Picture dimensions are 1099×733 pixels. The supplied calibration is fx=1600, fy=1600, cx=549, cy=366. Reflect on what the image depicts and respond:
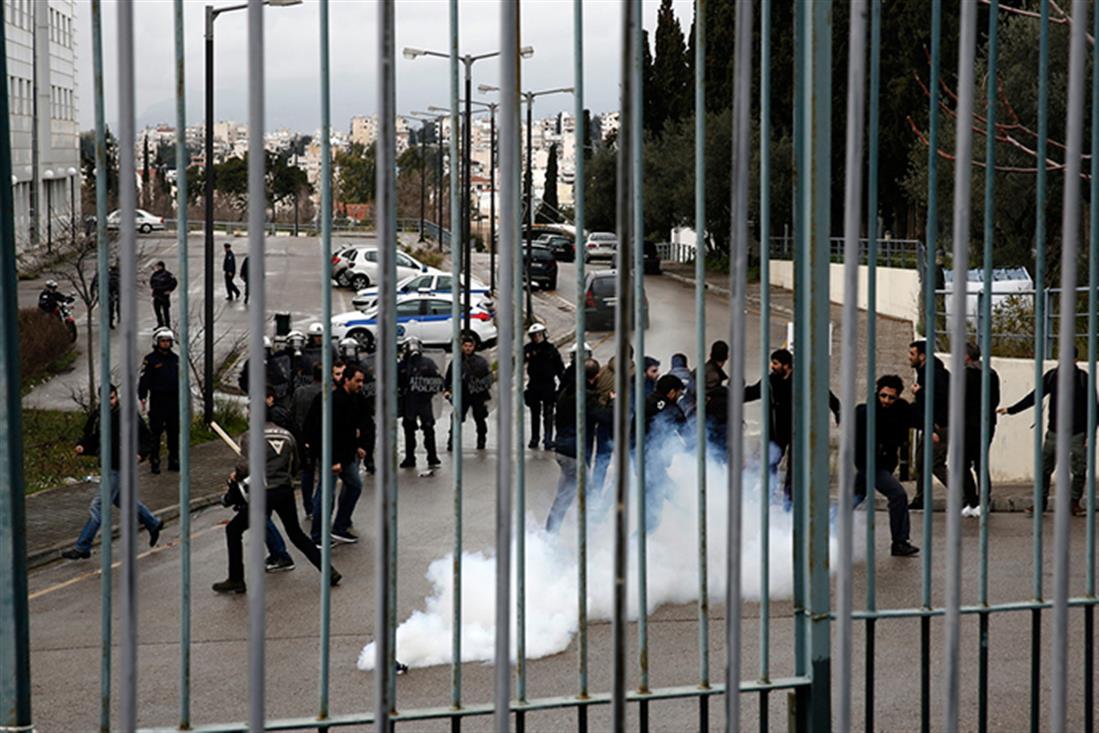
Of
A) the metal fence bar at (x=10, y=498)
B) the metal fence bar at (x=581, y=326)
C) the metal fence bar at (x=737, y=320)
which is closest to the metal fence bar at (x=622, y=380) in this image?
the metal fence bar at (x=737, y=320)

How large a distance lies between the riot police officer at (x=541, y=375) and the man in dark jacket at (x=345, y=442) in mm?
5961

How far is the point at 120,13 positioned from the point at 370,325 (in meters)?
29.9

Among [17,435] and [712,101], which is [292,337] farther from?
[712,101]

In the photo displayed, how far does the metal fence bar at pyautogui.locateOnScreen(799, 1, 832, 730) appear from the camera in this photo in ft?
13.2

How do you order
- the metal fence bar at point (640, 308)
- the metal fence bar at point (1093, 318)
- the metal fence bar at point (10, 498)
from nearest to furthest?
the metal fence bar at point (10, 498)
the metal fence bar at point (640, 308)
the metal fence bar at point (1093, 318)

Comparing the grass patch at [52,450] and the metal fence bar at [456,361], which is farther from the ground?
the metal fence bar at [456,361]

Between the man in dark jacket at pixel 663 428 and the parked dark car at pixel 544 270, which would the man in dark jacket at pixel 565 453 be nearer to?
the man in dark jacket at pixel 663 428

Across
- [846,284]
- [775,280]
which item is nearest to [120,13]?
[846,284]

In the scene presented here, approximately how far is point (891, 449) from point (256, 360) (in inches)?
404

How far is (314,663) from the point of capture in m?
9.29

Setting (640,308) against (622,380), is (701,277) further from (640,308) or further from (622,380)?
(622,380)

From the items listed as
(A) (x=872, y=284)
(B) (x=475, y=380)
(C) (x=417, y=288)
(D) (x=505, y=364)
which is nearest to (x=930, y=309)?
(A) (x=872, y=284)

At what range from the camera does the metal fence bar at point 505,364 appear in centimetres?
288

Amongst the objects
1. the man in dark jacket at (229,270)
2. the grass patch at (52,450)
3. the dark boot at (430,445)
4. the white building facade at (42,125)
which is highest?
the white building facade at (42,125)
